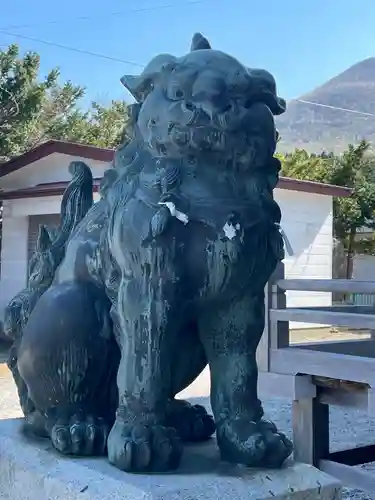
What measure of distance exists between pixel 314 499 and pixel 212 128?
0.79 metres

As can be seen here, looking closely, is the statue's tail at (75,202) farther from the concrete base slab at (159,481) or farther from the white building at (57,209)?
the white building at (57,209)

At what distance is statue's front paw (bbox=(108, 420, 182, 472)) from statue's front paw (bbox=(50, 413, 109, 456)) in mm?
113

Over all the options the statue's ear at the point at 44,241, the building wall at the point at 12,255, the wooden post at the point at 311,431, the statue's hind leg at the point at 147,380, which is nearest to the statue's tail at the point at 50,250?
the statue's ear at the point at 44,241

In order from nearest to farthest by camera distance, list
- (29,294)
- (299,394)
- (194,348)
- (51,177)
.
A: (194,348) < (29,294) < (299,394) < (51,177)

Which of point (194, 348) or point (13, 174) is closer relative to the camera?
point (194, 348)

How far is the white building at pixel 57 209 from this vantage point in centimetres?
1039

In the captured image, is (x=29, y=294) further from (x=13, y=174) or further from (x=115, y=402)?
(x=13, y=174)

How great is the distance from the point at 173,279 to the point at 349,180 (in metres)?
17.0

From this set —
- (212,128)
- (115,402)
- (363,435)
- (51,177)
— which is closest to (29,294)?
(115,402)

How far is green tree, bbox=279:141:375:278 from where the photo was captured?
669 inches

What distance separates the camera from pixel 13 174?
37.0 feet

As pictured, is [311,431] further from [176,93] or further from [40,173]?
[40,173]

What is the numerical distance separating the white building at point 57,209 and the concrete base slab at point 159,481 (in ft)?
26.8

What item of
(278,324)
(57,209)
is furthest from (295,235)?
(278,324)
